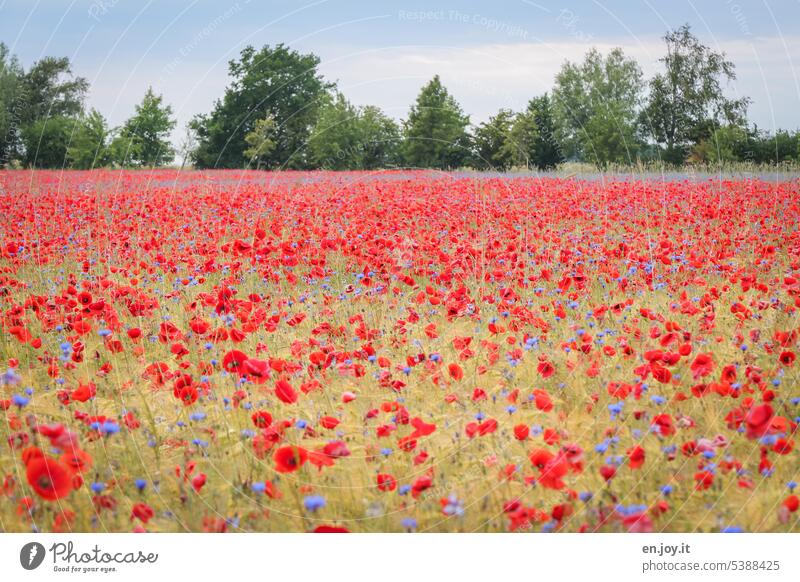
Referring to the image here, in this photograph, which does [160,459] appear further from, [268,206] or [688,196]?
[688,196]

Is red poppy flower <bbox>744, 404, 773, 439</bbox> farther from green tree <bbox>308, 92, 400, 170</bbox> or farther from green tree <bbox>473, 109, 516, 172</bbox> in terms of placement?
green tree <bbox>308, 92, 400, 170</bbox>

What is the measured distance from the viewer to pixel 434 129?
21.0 feet

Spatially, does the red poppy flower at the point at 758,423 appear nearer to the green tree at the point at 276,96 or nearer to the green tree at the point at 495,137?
the green tree at the point at 495,137

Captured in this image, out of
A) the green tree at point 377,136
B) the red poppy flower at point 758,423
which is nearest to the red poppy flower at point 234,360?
the red poppy flower at point 758,423

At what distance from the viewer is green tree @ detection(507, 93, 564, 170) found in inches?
225

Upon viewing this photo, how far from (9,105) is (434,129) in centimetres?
347

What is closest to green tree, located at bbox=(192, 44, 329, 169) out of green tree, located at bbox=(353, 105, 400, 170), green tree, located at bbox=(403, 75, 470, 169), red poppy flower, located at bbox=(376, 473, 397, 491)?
green tree, located at bbox=(353, 105, 400, 170)

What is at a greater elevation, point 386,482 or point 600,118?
point 600,118

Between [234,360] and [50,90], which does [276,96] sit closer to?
[50,90]

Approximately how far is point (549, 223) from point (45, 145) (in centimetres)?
448

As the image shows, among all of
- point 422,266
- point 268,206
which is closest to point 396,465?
point 422,266

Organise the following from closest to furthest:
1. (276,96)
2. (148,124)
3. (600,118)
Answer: (148,124)
(600,118)
(276,96)

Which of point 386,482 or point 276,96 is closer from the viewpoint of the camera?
point 386,482

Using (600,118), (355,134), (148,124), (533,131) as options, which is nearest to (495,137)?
(533,131)
